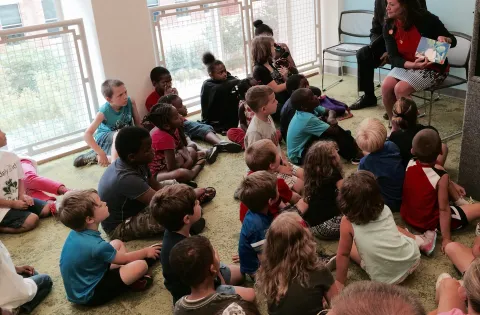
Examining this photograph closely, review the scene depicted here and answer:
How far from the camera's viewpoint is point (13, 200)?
322 cm

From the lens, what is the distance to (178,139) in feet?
11.9

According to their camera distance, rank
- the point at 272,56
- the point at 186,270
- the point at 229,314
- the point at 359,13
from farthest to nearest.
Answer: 1. the point at 359,13
2. the point at 272,56
3. the point at 186,270
4. the point at 229,314

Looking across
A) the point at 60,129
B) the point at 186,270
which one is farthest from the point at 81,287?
the point at 60,129

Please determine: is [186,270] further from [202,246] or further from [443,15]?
[443,15]

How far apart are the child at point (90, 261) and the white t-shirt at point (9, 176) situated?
1028 millimetres

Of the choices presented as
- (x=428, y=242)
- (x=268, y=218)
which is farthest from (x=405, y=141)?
(x=268, y=218)

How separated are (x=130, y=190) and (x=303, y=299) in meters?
1.38

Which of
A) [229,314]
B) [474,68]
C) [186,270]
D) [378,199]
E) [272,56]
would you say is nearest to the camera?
[229,314]

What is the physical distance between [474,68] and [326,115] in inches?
55.8

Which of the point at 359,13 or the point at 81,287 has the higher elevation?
the point at 359,13

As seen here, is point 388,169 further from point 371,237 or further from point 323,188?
point 371,237

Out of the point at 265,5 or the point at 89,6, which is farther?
the point at 265,5

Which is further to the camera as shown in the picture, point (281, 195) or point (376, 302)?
point (281, 195)

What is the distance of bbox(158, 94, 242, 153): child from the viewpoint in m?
3.99
